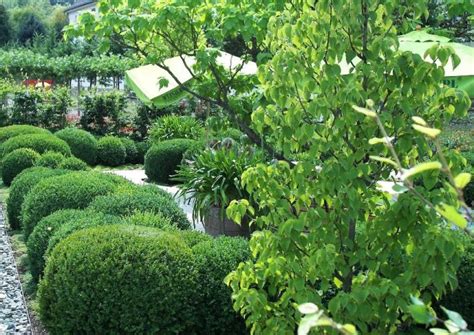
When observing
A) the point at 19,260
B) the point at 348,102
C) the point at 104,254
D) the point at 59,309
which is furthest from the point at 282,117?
the point at 19,260

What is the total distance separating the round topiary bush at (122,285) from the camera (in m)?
4.07

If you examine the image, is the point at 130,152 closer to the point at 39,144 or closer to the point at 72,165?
the point at 39,144

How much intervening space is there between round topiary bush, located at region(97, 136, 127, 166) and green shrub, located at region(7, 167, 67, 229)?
6640 millimetres

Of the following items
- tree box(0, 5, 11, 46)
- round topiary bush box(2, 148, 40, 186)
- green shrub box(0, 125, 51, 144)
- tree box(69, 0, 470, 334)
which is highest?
tree box(69, 0, 470, 334)

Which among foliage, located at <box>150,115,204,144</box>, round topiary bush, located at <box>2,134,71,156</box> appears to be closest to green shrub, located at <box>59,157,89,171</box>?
round topiary bush, located at <box>2,134,71,156</box>

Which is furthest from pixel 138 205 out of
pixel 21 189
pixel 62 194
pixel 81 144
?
pixel 81 144

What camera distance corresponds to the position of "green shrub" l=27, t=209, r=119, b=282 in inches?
216

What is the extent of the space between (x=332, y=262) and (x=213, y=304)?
1.76 m

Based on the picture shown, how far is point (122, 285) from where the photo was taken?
4.08 meters

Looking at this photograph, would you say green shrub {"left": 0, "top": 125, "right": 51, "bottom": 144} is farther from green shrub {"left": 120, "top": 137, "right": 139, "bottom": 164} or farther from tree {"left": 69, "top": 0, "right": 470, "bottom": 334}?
tree {"left": 69, "top": 0, "right": 470, "bottom": 334}

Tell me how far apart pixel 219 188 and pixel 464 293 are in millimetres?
3469

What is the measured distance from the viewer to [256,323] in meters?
3.13

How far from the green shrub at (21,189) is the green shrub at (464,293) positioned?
4724 mm

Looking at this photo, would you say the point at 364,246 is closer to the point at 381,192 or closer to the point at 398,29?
the point at 381,192
